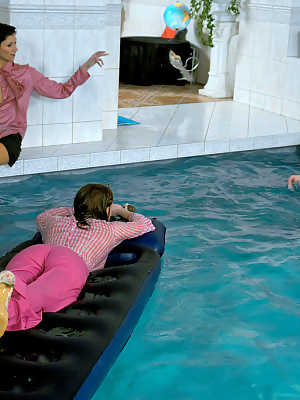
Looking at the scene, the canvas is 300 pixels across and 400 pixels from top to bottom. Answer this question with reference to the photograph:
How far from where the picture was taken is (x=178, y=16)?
10.5 metres

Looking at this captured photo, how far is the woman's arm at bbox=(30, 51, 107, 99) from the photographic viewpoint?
19.0 ft

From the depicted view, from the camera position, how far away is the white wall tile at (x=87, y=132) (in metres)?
6.53

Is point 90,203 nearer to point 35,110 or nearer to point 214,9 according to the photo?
point 35,110

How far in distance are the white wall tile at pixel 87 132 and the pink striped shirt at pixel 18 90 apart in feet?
2.42

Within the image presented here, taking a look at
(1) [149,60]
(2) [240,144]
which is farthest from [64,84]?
(1) [149,60]

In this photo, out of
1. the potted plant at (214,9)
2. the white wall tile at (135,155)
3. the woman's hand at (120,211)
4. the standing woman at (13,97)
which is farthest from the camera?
the potted plant at (214,9)

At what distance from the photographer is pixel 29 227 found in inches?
184

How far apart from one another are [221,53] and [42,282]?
24.1ft

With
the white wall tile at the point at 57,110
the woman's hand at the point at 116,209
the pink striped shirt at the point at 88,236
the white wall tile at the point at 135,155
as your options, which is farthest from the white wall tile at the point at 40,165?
the pink striped shirt at the point at 88,236

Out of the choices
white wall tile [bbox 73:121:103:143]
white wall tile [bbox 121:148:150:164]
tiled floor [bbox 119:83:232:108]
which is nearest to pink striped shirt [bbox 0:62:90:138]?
white wall tile [bbox 73:121:103:143]

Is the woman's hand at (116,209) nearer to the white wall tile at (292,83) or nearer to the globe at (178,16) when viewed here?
the white wall tile at (292,83)

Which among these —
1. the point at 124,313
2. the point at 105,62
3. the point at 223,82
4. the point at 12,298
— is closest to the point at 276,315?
the point at 124,313

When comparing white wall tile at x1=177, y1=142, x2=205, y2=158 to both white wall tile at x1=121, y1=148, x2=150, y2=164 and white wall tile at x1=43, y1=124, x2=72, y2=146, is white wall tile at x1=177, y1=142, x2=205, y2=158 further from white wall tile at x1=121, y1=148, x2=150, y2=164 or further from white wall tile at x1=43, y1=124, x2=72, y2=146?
white wall tile at x1=43, y1=124, x2=72, y2=146

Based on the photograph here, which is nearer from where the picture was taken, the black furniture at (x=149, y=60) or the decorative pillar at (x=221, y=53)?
the decorative pillar at (x=221, y=53)
